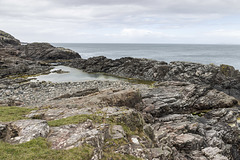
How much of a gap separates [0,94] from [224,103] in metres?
50.5

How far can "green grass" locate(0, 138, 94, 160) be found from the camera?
31.0 feet

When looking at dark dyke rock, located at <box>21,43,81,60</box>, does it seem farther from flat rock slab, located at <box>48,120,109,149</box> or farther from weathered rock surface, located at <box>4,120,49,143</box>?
flat rock slab, located at <box>48,120,109,149</box>

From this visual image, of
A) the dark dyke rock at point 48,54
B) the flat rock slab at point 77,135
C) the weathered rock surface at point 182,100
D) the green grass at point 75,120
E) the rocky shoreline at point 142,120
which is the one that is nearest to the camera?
the flat rock slab at point 77,135

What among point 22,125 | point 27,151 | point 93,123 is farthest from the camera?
point 93,123

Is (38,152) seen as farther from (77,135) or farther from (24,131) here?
(24,131)

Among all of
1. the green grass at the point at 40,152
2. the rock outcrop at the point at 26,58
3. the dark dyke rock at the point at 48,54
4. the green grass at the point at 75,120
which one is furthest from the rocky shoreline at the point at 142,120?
the dark dyke rock at the point at 48,54

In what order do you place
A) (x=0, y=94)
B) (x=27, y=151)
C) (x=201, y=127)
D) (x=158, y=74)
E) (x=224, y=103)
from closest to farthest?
(x=27, y=151) → (x=201, y=127) → (x=224, y=103) → (x=0, y=94) → (x=158, y=74)

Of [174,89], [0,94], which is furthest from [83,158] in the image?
[0,94]

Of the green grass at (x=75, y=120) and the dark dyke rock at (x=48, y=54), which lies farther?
the dark dyke rock at (x=48, y=54)

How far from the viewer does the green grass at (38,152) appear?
945 cm

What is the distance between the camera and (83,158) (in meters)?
10.0

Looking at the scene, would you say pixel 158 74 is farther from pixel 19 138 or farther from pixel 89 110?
pixel 19 138

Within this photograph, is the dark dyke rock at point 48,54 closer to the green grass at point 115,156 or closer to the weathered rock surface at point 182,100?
the weathered rock surface at point 182,100

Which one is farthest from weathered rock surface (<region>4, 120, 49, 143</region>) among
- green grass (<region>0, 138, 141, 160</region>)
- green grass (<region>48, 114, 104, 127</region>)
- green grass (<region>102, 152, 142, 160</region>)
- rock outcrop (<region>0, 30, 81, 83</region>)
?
rock outcrop (<region>0, 30, 81, 83</region>)
